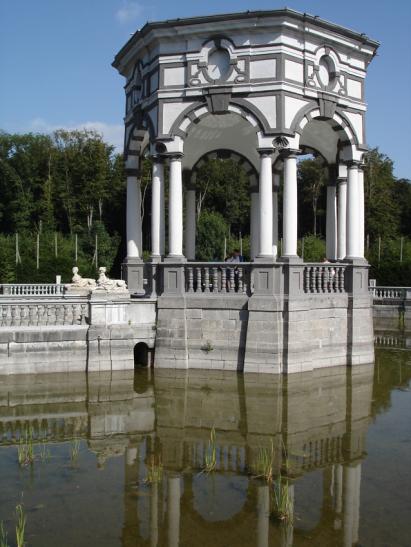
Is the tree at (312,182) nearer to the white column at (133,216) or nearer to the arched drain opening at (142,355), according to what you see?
the white column at (133,216)

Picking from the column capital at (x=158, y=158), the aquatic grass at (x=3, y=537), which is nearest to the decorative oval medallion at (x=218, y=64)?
the column capital at (x=158, y=158)

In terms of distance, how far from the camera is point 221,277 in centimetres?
1527

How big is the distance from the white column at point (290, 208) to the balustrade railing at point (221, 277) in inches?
49.8

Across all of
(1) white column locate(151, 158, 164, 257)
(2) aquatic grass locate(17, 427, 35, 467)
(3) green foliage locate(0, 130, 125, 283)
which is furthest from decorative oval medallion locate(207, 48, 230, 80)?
(3) green foliage locate(0, 130, 125, 283)

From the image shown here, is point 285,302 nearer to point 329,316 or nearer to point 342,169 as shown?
point 329,316

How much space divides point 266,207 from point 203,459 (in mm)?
7972

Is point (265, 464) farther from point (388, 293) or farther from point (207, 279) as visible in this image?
point (388, 293)

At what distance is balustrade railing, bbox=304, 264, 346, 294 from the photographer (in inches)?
611

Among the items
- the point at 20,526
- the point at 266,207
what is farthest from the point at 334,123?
the point at 20,526

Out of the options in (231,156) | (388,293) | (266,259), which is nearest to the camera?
(266,259)

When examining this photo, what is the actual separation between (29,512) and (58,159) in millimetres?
51687

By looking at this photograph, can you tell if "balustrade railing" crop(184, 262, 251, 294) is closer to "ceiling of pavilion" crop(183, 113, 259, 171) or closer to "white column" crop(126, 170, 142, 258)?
"white column" crop(126, 170, 142, 258)

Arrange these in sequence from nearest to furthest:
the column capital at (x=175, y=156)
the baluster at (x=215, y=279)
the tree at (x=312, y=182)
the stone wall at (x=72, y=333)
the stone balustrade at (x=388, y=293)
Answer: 1. the stone wall at (x=72, y=333)
2. the baluster at (x=215, y=279)
3. the column capital at (x=175, y=156)
4. the stone balustrade at (x=388, y=293)
5. the tree at (x=312, y=182)

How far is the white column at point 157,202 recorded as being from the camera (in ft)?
53.7
